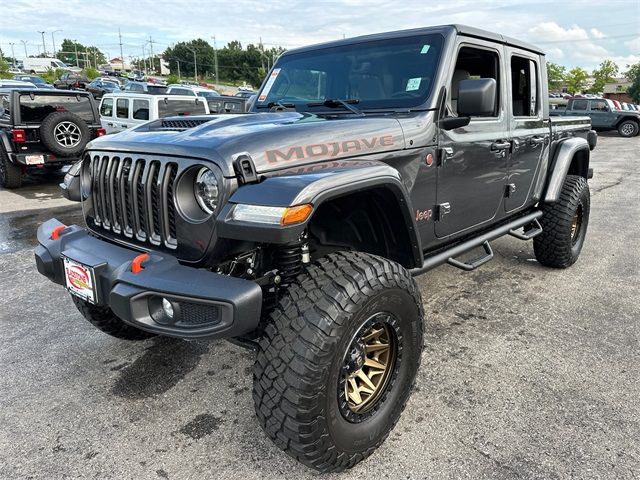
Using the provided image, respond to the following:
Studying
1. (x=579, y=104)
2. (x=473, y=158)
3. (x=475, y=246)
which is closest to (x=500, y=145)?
(x=473, y=158)

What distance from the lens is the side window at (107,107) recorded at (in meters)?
12.1

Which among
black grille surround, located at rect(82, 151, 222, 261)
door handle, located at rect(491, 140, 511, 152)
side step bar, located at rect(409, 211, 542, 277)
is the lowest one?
side step bar, located at rect(409, 211, 542, 277)

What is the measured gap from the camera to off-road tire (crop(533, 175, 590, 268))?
177 inches

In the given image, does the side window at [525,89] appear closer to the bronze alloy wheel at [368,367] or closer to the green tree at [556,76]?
the bronze alloy wheel at [368,367]

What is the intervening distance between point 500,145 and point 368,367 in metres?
2.03

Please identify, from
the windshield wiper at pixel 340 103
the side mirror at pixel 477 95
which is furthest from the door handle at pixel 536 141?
the windshield wiper at pixel 340 103

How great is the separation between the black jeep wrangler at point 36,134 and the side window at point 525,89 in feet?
23.4

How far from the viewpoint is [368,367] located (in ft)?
7.70

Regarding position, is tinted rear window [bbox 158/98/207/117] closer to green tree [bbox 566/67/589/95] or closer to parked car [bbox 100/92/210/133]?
parked car [bbox 100/92/210/133]

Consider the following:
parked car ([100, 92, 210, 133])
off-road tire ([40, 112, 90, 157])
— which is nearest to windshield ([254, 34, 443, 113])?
off-road tire ([40, 112, 90, 157])

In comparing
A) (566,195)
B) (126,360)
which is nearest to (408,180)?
(126,360)

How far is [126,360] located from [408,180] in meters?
2.08

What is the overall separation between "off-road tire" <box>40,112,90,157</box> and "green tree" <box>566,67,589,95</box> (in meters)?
67.9

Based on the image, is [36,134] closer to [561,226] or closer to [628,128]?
[561,226]
